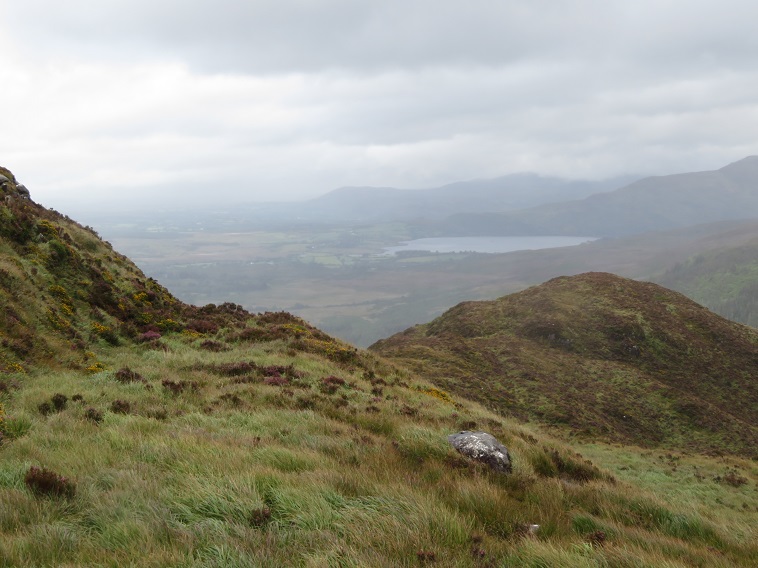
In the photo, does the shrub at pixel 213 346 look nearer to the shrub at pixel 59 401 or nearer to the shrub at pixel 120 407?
the shrub at pixel 120 407

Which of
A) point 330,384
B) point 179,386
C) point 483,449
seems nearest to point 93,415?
point 179,386

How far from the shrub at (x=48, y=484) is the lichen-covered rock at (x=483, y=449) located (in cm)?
749

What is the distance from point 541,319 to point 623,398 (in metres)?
14.5

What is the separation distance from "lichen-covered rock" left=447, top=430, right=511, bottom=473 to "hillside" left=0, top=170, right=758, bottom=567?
14.8 inches

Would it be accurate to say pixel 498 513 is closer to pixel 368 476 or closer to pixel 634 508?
pixel 368 476

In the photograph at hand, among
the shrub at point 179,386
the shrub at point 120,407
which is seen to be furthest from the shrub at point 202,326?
the shrub at point 120,407

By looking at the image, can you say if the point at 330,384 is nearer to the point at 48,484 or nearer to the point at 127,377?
the point at 127,377

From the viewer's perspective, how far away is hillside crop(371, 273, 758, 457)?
104 feet

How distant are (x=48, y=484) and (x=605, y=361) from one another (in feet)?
150

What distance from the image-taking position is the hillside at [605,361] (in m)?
31.5

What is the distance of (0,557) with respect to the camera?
4.47m

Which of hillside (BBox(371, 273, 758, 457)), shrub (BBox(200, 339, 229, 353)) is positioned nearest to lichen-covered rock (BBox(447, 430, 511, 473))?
shrub (BBox(200, 339, 229, 353))

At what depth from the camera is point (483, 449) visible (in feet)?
33.1

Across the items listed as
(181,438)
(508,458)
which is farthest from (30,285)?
(508,458)
